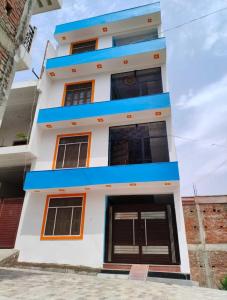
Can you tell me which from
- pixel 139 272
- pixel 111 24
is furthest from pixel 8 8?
pixel 111 24

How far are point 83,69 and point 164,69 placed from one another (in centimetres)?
459

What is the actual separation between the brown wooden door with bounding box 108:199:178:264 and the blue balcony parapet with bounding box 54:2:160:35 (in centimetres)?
1146

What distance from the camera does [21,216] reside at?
10297 mm

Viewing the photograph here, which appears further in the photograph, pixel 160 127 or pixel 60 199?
pixel 160 127

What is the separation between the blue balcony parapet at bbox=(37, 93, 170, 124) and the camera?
10.8 meters

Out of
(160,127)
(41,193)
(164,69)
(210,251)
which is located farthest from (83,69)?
(210,251)

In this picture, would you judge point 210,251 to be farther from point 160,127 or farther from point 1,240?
point 1,240

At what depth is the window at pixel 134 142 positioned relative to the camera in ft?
38.2

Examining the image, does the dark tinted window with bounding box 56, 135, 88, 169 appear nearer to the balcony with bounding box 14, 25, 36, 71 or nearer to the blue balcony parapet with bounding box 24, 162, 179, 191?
the blue balcony parapet with bounding box 24, 162, 179, 191

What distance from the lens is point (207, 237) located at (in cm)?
1271

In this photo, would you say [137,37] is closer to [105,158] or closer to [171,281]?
[105,158]

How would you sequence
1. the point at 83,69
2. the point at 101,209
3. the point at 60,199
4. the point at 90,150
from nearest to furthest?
the point at 101,209
the point at 60,199
the point at 90,150
the point at 83,69

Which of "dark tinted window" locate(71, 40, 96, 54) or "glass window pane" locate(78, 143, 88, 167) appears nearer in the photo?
"glass window pane" locate(78, 143, 88, 167)

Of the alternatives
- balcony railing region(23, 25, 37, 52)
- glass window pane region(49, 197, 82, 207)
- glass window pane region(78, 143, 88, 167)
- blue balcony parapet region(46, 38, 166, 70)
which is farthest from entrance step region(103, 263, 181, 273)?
blue balcony parapet region(46, 38, 166, 70)
